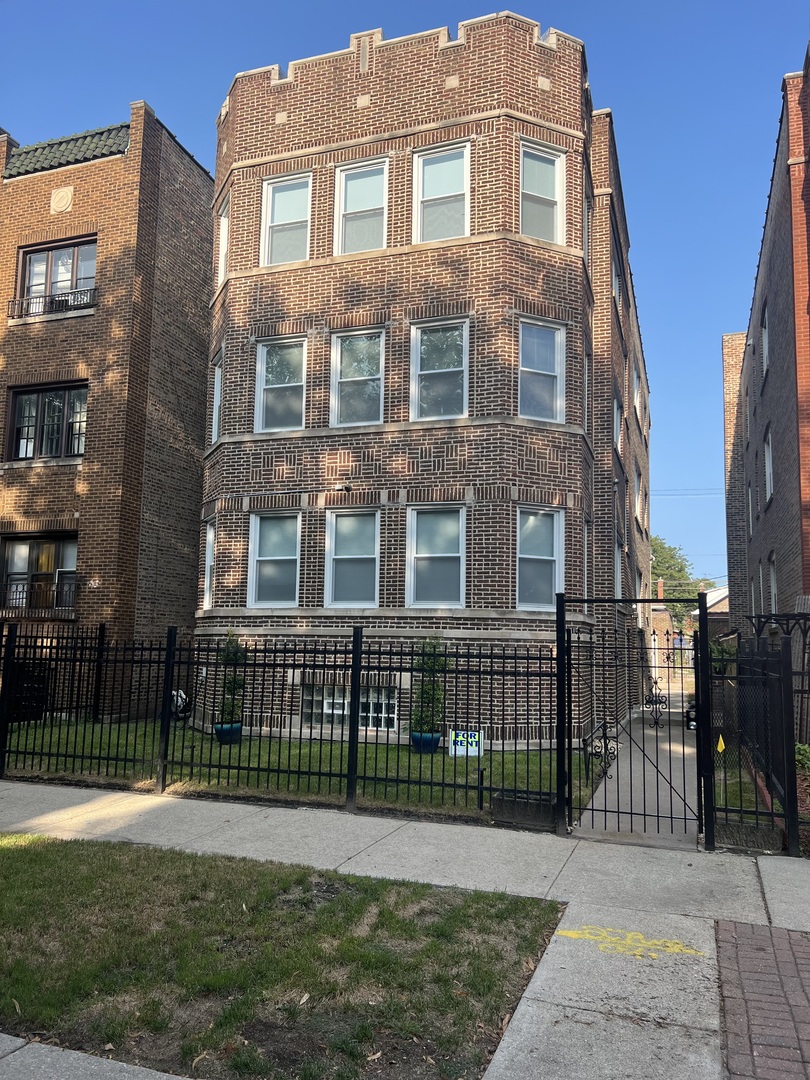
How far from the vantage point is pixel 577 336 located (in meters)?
14.5

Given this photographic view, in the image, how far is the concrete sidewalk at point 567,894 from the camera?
3676mm

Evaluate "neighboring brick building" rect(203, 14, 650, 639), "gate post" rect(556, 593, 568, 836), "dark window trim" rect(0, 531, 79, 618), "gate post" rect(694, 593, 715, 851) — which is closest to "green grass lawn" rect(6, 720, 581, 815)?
"gate post" rect(556, 593, 568, 836)

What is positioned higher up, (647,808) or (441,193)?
(441,193)

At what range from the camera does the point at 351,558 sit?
47.0 ft

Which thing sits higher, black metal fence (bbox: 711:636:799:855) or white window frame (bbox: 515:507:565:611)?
white window frame (bbox: 515:507:565:611)

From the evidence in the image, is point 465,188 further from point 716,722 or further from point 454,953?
point 454,953

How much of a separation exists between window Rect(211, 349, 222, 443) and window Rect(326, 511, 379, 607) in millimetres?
3666

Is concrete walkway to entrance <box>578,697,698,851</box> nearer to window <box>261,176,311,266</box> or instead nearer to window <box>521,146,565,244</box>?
window <box>521,146,565,244</box>

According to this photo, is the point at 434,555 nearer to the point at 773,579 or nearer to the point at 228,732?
the point at 228,732

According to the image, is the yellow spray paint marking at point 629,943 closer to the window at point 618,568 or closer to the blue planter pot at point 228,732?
the blue planter pot at point 228,732

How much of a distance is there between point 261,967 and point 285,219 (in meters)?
14.5

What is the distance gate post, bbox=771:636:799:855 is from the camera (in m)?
6.80

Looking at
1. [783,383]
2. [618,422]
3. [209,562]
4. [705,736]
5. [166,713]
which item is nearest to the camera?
[705,736]

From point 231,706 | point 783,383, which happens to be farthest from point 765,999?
point 783,383
